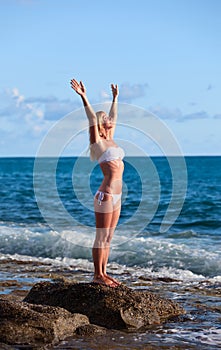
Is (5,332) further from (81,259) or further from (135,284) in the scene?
(81,259)

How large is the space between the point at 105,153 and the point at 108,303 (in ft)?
7.02

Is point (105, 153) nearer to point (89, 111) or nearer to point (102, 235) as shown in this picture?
point (89, 111)

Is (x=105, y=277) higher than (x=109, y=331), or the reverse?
(x=105, y=277)

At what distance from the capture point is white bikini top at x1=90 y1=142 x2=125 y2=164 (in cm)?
878

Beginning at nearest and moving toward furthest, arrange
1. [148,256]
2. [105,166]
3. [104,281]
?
1. [105,166]
2. [104,281]
3. [148,256]

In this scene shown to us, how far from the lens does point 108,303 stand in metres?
8.47

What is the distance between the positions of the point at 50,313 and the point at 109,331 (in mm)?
844

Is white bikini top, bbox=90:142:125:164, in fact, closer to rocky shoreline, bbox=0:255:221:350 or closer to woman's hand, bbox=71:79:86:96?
woman's hand, bbox=71:79:86:96

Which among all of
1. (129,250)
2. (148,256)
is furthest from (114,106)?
(129,250)

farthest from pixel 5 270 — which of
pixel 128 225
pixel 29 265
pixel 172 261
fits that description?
pixel 128 225

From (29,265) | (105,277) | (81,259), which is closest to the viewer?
(105,277)

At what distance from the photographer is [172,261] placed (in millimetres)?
14625

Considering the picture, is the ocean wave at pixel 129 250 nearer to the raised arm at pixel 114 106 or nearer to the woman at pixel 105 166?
the woman at pixel 105 166

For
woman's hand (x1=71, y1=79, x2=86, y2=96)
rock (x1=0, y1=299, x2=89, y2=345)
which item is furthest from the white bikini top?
rock (x1=0, y1=299, x2=89, y2=345)
